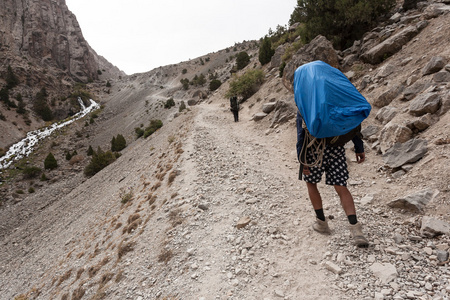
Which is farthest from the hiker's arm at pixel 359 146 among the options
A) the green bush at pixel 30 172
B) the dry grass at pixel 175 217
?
the green bush at pixel 30 172

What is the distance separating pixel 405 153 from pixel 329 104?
4451 millimetres

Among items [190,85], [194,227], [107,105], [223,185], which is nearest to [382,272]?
[194,227]

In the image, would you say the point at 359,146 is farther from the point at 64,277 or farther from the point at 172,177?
the point at 64,277

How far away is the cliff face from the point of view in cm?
10100

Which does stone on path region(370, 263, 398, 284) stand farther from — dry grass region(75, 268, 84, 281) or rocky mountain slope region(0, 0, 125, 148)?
rocky mountain slope region(0, 0, 125, 148)

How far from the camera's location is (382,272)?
328 centimetres

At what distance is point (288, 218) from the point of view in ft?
17.4

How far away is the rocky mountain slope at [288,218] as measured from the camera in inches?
142

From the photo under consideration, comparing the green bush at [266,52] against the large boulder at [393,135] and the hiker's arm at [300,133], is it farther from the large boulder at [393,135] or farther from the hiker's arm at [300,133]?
the hiker's arm at [300,133]

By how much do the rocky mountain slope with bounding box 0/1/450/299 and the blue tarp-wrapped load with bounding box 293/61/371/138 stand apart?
206 cm

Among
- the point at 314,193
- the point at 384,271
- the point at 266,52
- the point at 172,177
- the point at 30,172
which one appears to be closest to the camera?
the point at 384,271

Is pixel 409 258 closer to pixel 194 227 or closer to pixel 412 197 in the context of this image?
pixel 412 197

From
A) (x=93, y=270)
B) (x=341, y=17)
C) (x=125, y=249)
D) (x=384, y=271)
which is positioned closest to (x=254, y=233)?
(x=384, y=271)

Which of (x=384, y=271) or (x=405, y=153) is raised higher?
(x=405, y=153)
